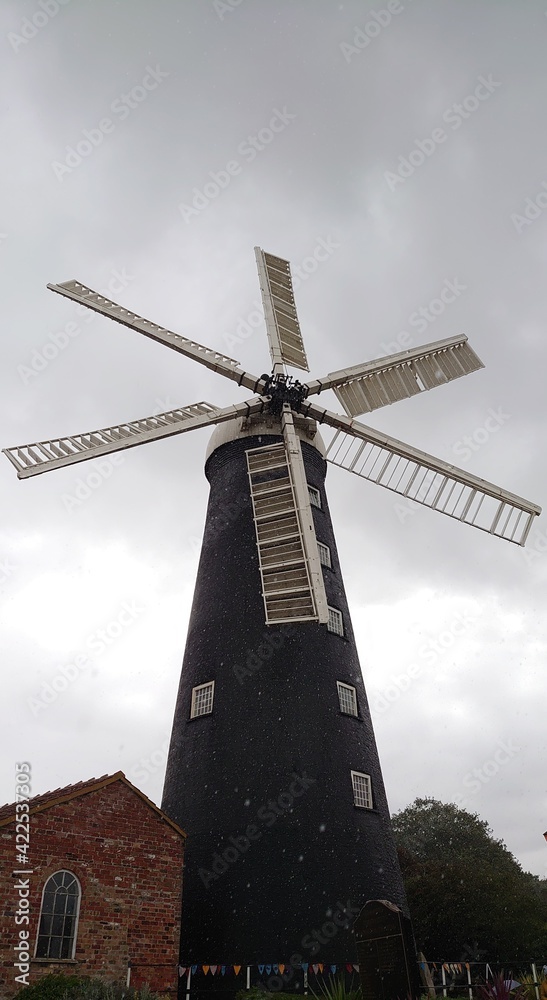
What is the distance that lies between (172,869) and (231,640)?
15.2 feet

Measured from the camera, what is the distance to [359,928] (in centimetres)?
1087

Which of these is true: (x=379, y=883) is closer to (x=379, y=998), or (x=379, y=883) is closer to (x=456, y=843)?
(x=379, y=998)

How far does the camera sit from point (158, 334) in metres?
19.6

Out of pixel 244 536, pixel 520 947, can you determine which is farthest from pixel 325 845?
pixel 520 947

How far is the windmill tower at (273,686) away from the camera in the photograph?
13492mm

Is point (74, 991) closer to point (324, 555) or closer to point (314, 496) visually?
point (324, 555)

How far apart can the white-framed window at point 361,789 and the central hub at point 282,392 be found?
8.65 m

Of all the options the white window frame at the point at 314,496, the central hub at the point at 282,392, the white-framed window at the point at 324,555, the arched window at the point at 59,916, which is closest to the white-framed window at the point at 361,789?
the white-framed window at the point at 324,555

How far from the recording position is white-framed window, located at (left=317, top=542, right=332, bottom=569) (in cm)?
1770

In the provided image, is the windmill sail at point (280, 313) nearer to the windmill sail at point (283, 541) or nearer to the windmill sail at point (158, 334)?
the windmill sail at point (158, 334)

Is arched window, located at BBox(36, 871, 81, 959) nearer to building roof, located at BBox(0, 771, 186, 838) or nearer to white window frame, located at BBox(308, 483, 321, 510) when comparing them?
building roof, located at BBox(0, 771, 186, 838)

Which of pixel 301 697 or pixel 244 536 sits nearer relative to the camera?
pixel 301 697

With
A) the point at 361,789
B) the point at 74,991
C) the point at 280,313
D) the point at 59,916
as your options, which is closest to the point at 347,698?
the point at 361,789

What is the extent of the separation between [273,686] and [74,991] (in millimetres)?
6353
